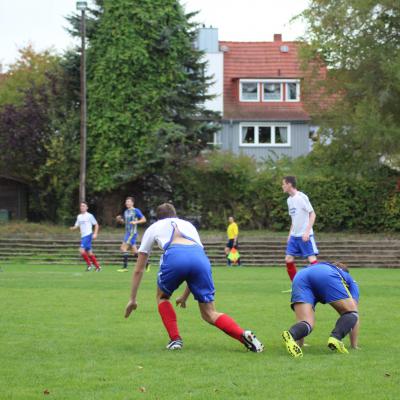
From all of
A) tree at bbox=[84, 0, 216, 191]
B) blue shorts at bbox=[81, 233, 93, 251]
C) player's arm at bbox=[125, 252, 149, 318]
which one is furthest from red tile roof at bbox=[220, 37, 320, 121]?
player's arm at bbox=[125, 252, 149, 318]

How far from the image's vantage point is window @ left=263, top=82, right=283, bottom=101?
67.9 metres

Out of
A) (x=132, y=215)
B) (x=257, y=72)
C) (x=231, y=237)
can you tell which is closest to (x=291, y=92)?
(x=257, y=72)

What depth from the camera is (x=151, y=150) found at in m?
45.8

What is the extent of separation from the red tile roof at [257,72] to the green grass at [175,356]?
48.9 m

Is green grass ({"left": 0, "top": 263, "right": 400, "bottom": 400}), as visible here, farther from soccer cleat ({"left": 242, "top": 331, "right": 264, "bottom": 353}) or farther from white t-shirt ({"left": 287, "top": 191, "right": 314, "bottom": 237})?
white t-shirt ({"left": 287, "top": 191, "right": 314, "bottom": 237})

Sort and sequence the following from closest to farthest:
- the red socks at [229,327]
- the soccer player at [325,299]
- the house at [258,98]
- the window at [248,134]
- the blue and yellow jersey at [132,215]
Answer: the soccer player at [325,299], the red socks at [229,327], the blue and yellow jersey at [132,215], the house at [258,98], the window at [248,134]

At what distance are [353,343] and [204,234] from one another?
31474 mm

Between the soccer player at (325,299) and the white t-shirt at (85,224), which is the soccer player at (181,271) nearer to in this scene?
the soccer player at (325,299)

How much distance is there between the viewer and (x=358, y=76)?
4547 cm

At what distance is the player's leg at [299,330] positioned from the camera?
10.0 m

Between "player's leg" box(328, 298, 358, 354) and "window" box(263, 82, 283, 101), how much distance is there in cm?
5790

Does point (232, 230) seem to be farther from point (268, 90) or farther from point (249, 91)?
point (249, 91)

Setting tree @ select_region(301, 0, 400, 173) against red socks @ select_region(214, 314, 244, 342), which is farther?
tree @ select_region(301, 0, 400, 173)

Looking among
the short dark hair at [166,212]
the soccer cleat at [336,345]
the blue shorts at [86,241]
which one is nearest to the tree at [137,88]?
the blue shorts at [86,241]
